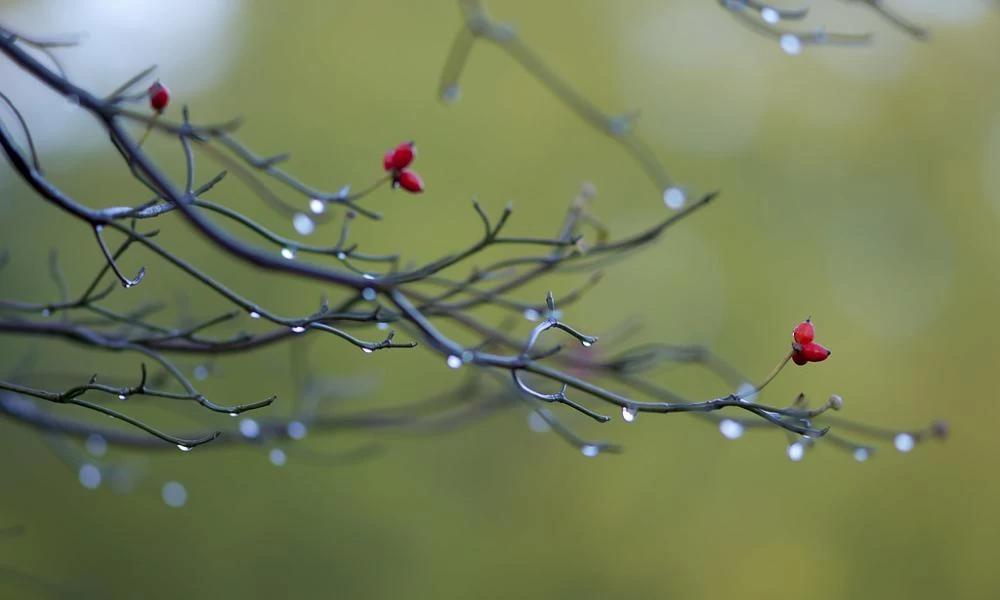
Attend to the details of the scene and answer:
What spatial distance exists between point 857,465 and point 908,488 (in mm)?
143

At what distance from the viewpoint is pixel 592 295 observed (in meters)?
2.62

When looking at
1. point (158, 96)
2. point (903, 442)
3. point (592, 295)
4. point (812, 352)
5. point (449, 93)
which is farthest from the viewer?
point (592, 295)

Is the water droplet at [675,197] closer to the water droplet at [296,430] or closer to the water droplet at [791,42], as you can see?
the water droplet at [791,42]

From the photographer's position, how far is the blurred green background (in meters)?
2.44

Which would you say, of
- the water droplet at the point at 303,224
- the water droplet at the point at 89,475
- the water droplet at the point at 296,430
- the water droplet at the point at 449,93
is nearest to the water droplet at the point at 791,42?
the water droplet at the point at 449,93

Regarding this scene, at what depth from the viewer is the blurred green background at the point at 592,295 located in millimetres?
2439

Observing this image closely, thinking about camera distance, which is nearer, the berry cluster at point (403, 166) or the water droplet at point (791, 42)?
the berry cluster at point (403, 166)

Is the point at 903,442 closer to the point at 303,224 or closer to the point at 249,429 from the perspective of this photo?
the point at 303,224

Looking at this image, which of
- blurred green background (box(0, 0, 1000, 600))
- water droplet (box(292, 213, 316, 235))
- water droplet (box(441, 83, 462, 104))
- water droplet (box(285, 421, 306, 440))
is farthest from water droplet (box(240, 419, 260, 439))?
blurred green background (box(0, 0, 1000, 600))

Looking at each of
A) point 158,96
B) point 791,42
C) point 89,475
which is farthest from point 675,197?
point 89,475

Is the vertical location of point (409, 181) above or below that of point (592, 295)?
below

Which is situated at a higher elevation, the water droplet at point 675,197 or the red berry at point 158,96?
the water droplet at point 675,197

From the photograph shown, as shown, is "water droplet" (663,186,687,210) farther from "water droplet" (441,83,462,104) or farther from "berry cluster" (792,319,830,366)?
"berry cluster" (792,319,830,366)

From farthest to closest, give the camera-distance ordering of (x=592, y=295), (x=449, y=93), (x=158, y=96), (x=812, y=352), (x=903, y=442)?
1. (x=592, y=295)
2. (x=449, y=93)
3. (x=903, y=442)
4. (x=158, y=96)
5. (x=812, y=352)
